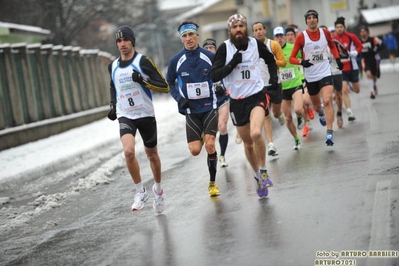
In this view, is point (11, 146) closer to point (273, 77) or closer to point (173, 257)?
point (273, 77)

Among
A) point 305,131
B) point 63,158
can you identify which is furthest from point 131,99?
point 63,158

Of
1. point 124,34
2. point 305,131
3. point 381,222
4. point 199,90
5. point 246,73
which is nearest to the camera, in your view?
point 381,222

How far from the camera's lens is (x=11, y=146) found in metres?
21.8

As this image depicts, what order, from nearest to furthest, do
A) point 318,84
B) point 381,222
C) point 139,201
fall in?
point 381,222
point 139,201
point 318,84

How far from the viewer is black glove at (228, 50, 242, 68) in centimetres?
1009

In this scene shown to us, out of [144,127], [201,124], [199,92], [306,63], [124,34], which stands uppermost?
[124,34]

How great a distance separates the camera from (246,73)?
33.8 ft

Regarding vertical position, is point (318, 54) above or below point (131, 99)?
above

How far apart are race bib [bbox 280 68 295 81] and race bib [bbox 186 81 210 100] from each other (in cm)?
483

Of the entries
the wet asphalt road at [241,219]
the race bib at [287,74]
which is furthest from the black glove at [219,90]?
the race bib at [287,74]

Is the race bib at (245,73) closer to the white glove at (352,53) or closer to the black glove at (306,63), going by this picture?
the black glove at (306,63)

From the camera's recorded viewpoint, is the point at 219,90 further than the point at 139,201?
No

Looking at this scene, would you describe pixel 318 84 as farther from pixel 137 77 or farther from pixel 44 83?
pixel 44 83

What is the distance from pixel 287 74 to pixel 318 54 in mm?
1160
